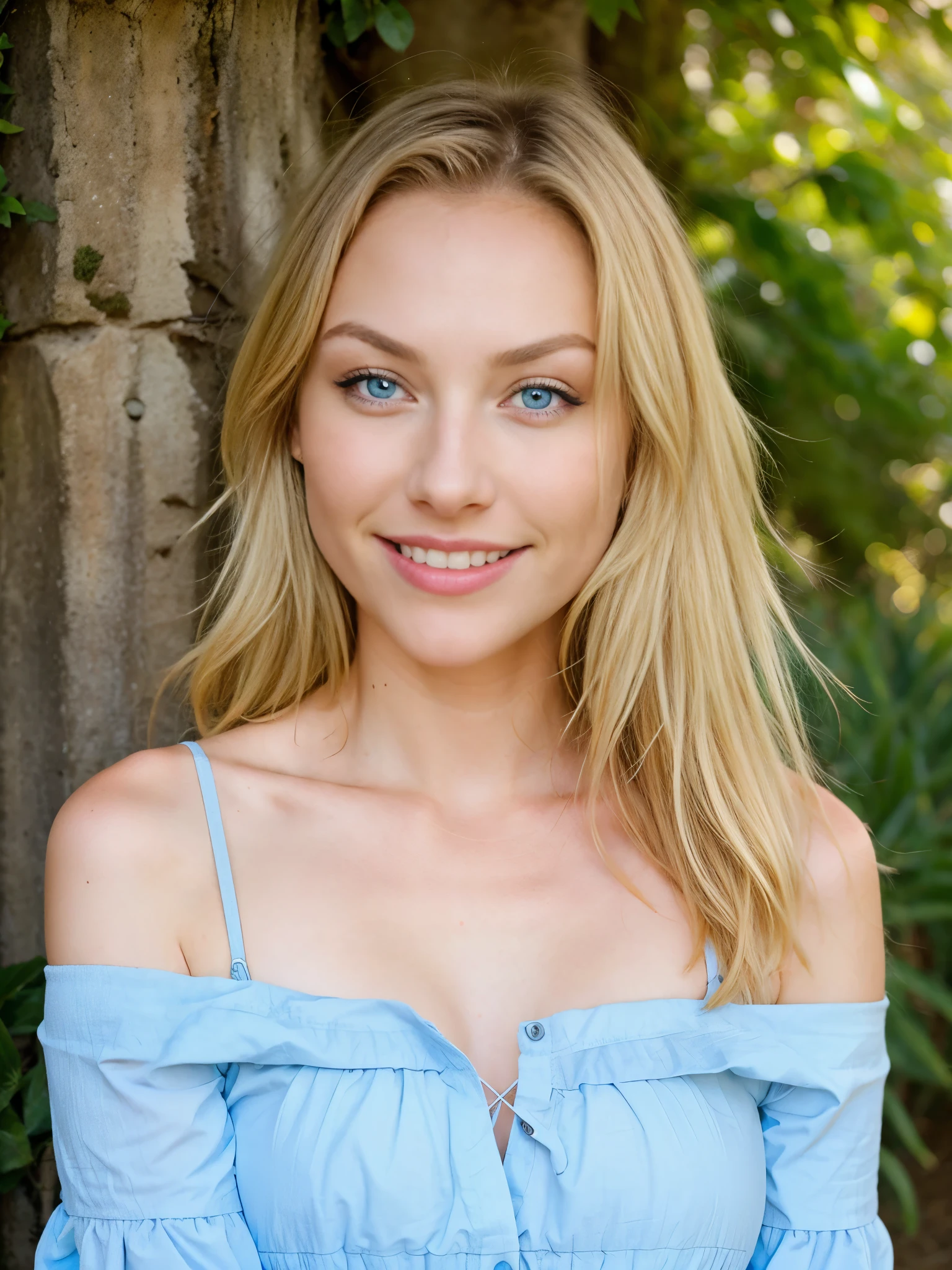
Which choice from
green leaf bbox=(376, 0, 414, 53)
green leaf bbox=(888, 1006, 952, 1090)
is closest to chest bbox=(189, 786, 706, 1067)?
green leaf bbox=(376, 0, 414, 53)

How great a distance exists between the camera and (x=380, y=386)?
5.37ft

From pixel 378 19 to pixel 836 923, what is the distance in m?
1.64

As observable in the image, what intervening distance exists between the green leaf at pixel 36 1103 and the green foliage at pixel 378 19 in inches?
68.6

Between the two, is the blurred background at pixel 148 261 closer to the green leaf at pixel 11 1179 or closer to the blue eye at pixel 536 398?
the green leaf at pixel 11 1179

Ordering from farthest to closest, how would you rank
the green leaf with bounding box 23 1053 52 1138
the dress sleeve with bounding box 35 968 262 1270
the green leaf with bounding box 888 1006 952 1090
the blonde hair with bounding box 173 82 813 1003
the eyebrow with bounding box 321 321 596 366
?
the green leaf with bounding box 888 1006 952 1090, the green leaf with bounding box 23 1053 52 1138, the blonde hair with bounding box 173 82 813 1003, the eyebrow with bounding box 321 321 596 366, the dress sleeve with bounding box 35 968 262 1270

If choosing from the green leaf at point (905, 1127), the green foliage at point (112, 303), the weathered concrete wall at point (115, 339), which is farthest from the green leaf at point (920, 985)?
the green foliage at point (112, 303)

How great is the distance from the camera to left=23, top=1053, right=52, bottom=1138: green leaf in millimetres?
1795

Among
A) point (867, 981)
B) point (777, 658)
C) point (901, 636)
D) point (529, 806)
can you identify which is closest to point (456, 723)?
point (529, 806)

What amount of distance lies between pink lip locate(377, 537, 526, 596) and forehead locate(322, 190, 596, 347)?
0.27 m

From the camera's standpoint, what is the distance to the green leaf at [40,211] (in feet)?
5.94

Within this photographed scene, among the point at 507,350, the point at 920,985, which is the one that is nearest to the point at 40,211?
the point at 507,350

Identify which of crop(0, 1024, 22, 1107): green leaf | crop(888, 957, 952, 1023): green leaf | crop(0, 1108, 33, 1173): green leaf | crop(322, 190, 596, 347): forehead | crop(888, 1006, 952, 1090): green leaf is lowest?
crop(888, 1006, 952, 1090): green leaf

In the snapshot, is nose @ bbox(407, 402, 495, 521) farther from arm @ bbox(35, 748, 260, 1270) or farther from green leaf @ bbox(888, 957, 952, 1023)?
green leaf @ bbox(888, 957, 952, 1023)

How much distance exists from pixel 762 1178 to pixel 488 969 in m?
0.49
